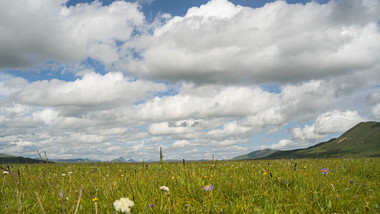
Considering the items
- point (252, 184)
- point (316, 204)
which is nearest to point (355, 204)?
point (316, 204)

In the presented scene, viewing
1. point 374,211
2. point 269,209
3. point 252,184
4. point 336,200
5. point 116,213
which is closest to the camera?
point 116,213

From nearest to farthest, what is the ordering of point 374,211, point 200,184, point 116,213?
point 116,213, point 374,211, point 200,184

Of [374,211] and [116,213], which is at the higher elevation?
[116,213]

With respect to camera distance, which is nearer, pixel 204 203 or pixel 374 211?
pixel 374 211

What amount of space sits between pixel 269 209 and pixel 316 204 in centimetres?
105

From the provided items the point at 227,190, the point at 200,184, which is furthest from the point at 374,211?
the point at 200,184

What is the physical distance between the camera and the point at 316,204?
507cm

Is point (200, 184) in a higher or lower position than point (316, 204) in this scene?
higher

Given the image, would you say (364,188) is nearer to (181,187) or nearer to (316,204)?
(316,204)

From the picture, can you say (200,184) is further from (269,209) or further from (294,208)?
(294,208)

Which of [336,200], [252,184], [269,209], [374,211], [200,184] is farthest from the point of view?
[252,184]

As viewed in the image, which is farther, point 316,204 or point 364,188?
point 364,188

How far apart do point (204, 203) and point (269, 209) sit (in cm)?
123

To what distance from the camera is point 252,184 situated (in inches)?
264
